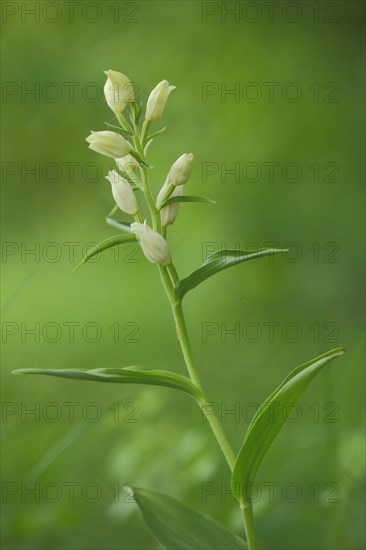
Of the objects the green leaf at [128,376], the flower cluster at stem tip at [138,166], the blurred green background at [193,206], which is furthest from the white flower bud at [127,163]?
the blurred green background at [193,206]

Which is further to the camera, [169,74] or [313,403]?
[169,74]

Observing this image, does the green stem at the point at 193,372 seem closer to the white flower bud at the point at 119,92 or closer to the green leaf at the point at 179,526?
the green leaf at the point at 179,526

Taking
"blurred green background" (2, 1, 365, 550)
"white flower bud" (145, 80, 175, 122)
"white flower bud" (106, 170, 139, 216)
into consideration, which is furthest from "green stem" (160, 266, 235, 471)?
"blurred green background" (2, 1, 365, 550)

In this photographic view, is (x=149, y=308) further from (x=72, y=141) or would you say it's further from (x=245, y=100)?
(x=245, y=100)

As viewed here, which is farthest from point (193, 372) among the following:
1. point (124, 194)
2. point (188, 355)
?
point (124, 194)

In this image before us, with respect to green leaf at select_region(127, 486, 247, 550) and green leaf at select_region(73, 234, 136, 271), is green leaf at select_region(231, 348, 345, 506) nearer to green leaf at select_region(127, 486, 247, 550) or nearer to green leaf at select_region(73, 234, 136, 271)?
green leaf at select_region(127, 486, 247, 550)

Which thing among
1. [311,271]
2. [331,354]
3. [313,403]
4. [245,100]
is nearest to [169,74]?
[245,100]
